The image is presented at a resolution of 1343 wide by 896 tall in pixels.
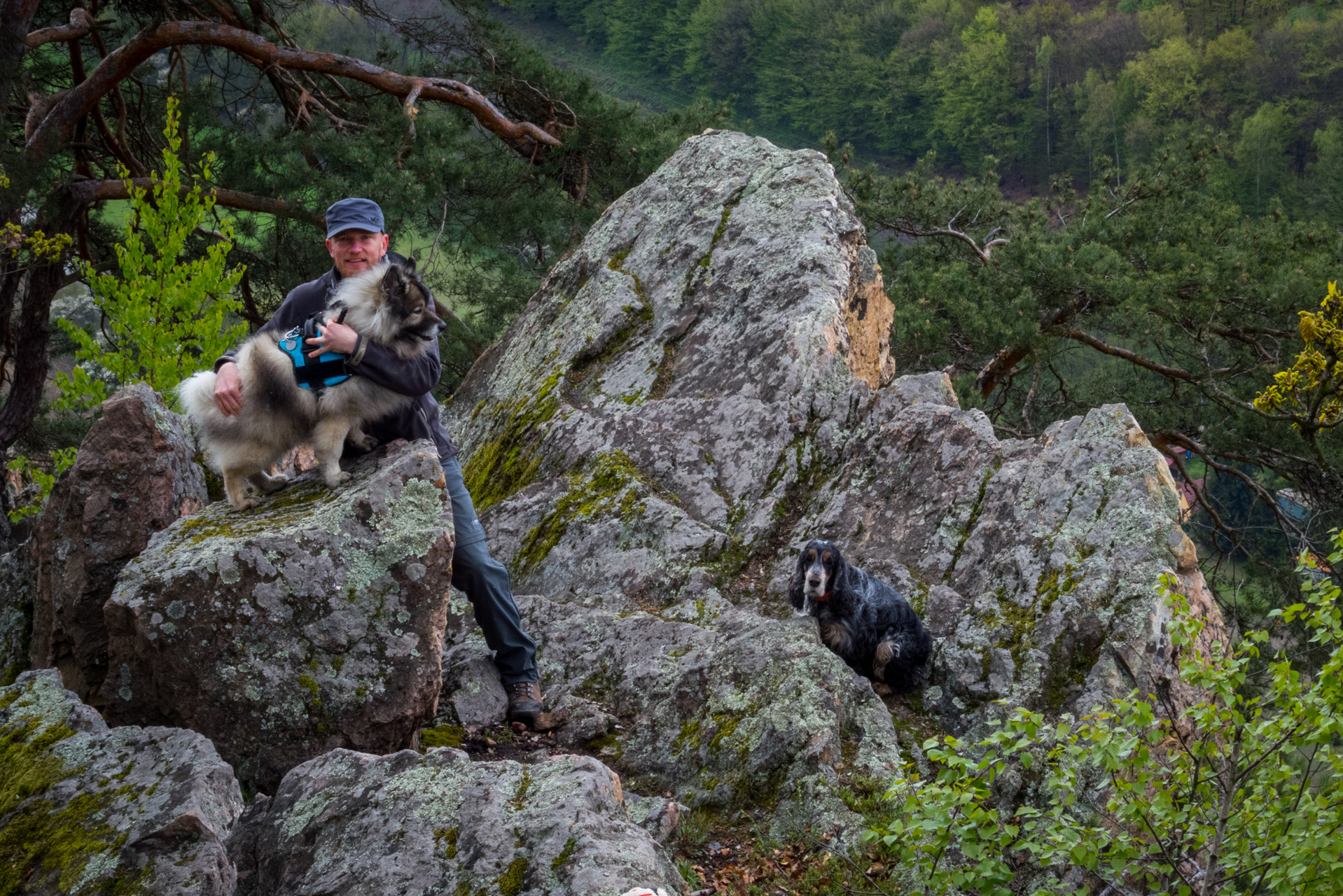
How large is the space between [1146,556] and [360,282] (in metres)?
4.72

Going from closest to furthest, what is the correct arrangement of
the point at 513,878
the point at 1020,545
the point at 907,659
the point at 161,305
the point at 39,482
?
the point at 513,878, the point at 907,659, the point at 1020,545, the point at 161,305, the point at 39,482

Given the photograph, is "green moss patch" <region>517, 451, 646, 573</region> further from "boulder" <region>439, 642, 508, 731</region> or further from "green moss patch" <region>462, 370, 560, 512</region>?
"boulder" <region>439, 642, 508, 731</region>

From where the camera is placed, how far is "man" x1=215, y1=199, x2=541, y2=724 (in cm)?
507

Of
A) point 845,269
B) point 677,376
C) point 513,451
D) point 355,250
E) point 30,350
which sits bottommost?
point 30,350

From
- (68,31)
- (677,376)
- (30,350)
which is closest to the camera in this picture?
(677,376)

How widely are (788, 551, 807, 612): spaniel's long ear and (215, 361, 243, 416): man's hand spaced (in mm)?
3437

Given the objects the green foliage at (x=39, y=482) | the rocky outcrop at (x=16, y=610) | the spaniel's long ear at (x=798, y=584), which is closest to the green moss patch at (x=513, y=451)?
the spaniel's long ear at (x=798, y=584)

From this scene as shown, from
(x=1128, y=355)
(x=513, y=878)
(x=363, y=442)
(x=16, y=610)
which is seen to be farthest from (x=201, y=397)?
(x=1128, y=355)

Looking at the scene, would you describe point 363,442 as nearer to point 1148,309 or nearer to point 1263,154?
point 1148,309

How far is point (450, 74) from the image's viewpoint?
14742 millimetres

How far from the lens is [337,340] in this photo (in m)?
4.87

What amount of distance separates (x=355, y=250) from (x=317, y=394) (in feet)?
2.97

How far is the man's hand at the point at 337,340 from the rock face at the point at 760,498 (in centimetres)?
238

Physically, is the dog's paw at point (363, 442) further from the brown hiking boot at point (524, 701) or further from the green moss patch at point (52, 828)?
the green moss patch at point (52, 828)
